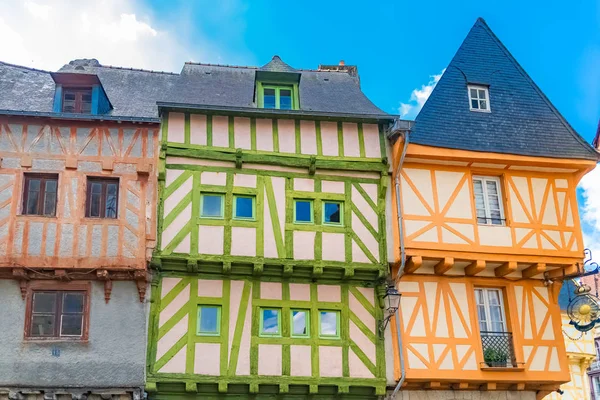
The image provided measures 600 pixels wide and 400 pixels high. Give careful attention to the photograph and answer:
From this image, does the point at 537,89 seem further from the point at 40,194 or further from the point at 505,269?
the point at 40,194

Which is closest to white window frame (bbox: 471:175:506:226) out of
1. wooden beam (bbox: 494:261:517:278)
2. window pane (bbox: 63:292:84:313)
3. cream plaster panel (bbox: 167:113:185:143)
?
wooden beam (bbox: 494:261:517:278)

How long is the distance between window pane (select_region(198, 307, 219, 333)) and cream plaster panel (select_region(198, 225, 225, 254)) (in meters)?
1.01

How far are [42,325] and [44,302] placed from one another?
0.39m

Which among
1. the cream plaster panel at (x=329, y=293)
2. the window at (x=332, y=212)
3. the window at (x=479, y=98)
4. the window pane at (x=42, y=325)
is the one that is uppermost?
the window at (x=479, y=98)

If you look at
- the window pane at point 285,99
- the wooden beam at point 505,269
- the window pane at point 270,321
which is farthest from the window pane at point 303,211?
the wooden beam at point 505,269

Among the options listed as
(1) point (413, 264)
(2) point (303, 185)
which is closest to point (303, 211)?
(2) point (303, 185)

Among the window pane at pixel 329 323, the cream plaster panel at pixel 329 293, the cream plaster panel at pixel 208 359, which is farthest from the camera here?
the cream plaster panel at pixel 329 293

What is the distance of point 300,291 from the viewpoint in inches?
544

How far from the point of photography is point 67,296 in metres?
12.9

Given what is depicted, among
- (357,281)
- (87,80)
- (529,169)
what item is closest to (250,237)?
(357,281)

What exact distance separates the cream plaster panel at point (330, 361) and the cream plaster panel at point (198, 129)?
4.35 metres

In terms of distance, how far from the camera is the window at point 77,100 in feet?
46.6

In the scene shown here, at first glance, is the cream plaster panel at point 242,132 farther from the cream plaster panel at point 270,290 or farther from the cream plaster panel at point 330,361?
the cream plaster panel at point 330,361

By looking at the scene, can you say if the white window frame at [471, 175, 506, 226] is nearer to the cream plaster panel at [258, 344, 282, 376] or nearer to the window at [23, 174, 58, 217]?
the cream plaster panel at [258, 344, 282, 376]
